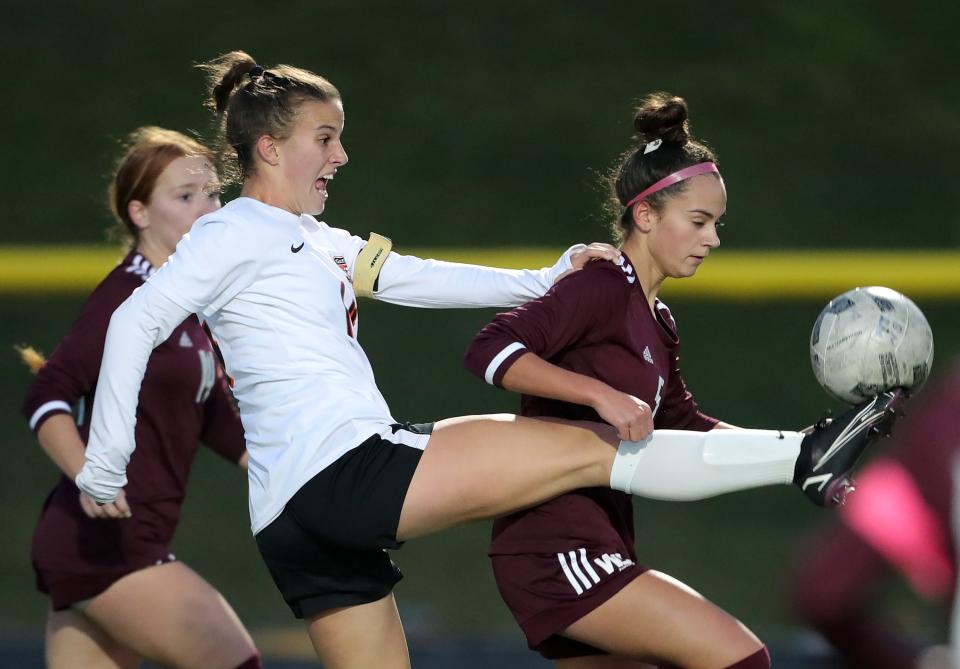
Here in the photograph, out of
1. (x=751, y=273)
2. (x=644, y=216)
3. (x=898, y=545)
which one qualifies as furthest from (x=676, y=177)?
(x=751, y=273)

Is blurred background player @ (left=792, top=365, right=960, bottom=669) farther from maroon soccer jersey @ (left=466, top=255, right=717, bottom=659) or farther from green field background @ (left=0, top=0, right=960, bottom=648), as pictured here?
green field background @ (left=0, top=0, right=960, bottom=648)

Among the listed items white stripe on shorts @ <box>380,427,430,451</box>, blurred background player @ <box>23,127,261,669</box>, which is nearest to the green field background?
blurred background player @ <box>23,127,261,669</box>

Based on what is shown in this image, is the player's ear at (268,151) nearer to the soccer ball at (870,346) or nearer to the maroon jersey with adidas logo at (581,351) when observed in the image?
the maroon jersey with adidas logo at (581,351)

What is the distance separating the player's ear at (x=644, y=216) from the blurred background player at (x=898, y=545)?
57.7 inches

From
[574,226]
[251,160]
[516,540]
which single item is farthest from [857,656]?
[574,226]

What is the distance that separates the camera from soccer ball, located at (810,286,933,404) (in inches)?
126

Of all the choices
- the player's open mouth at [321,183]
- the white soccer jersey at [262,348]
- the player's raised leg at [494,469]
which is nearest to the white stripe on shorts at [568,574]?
the player's raised leg at [494,469]

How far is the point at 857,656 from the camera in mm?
1912

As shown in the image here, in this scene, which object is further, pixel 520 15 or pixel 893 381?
pixel 520 15

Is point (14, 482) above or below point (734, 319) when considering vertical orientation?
below

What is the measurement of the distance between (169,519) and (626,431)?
138 centimetres

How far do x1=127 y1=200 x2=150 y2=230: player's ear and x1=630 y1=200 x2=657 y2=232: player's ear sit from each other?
133 cm

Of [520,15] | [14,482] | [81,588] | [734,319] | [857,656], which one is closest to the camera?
[857,656]

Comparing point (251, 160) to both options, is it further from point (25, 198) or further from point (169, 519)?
point (25, 198)
